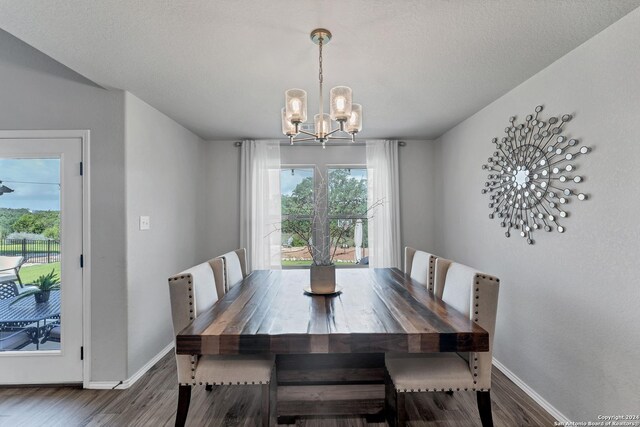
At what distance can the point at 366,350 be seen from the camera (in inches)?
52.4

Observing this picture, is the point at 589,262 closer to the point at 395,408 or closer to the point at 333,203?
the point at 395,408

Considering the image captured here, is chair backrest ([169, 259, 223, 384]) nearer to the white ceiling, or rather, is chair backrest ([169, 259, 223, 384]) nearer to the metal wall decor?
the white ceiling

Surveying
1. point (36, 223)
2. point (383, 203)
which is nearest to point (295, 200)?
point (383, 203)

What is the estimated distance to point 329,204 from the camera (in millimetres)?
3988

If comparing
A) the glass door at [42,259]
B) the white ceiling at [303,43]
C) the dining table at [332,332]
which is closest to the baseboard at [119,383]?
the glass door at [42,259]

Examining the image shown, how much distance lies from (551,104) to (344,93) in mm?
1469

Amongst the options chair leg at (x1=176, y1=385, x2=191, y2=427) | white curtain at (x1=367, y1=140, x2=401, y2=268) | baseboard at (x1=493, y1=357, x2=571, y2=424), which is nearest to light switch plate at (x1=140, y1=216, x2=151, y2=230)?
chair leg at (x1=176, y1=385, x2=191, y2=427)

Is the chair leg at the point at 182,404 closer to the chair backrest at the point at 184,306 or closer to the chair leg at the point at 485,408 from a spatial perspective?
the chair backrest at the point at 184,306

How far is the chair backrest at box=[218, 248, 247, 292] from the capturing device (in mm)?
2404

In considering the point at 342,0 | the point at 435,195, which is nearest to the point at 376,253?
the point at 435,195

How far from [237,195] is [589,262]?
3.49 meters

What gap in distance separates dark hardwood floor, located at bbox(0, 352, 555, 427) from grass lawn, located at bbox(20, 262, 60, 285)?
85 cm

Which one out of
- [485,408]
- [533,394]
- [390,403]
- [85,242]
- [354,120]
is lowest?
[533,394]

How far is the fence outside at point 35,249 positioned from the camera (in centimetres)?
231
